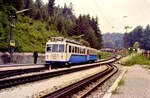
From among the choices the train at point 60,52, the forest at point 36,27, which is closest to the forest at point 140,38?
the forest at point 36,27

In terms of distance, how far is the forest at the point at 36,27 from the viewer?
96.3 ft

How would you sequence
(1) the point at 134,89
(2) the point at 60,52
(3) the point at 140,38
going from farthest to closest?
(3) the point at 140,38
(2) the point at 60,52
(1) the point at 134,89

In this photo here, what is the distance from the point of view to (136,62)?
2991 centimetres

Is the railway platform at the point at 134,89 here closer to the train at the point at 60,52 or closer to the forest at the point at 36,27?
the train at the point at 60,52

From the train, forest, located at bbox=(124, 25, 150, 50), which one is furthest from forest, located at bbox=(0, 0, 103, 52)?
forest, located at bbox=(124, 25, 150, 50)

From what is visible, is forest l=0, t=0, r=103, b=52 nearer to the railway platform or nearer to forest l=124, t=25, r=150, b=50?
the railway platform

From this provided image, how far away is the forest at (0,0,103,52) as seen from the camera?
1155 inches

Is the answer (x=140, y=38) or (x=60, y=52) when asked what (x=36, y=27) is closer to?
(x=60, y=52)

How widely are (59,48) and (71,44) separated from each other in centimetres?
186

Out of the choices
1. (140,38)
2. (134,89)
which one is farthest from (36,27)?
(140,38)

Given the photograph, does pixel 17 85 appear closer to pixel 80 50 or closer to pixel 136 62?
pixel 80 50

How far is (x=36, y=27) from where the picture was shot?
4956 cm

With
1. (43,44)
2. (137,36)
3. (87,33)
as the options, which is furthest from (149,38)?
(43,44)

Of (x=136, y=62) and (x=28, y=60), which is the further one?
(x=136, y=62)
